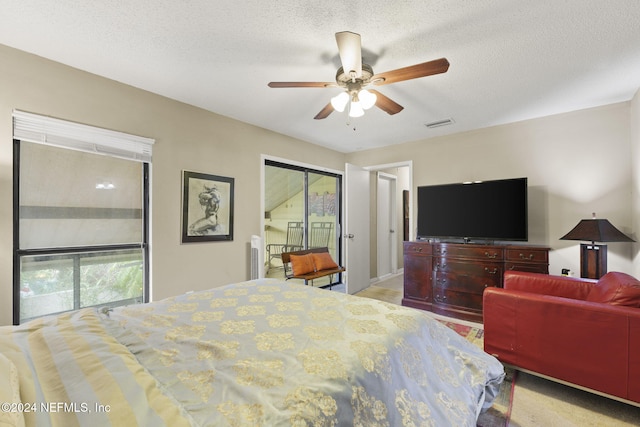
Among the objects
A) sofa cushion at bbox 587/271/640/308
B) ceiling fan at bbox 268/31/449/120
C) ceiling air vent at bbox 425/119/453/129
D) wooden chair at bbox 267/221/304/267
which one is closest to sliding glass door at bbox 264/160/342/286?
wooden chair at bbox 267/221/304/267

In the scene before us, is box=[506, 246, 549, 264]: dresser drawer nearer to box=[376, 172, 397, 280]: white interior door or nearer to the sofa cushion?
the sofa cushion

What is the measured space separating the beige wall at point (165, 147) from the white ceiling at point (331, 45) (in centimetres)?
15

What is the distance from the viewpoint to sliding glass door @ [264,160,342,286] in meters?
4.19

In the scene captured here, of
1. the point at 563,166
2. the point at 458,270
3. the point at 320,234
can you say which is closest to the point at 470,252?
the point at 458,270

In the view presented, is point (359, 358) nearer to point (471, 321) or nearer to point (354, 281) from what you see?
point (471, 321)

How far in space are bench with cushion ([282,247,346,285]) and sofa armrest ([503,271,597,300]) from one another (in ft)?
7.44

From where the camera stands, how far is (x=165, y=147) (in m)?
2.84

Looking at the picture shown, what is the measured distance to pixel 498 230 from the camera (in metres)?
3.36

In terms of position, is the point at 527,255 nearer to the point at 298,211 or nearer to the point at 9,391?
the point at 298,211

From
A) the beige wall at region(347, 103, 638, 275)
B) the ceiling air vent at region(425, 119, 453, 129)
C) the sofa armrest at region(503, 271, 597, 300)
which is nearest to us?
the sofa armrest at region(503, 271, 597, 300)

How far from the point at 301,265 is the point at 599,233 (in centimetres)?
321

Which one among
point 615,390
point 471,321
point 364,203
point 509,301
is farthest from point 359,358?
point 364,203

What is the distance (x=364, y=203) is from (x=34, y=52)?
4.28 metres

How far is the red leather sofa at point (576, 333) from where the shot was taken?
165 cm
